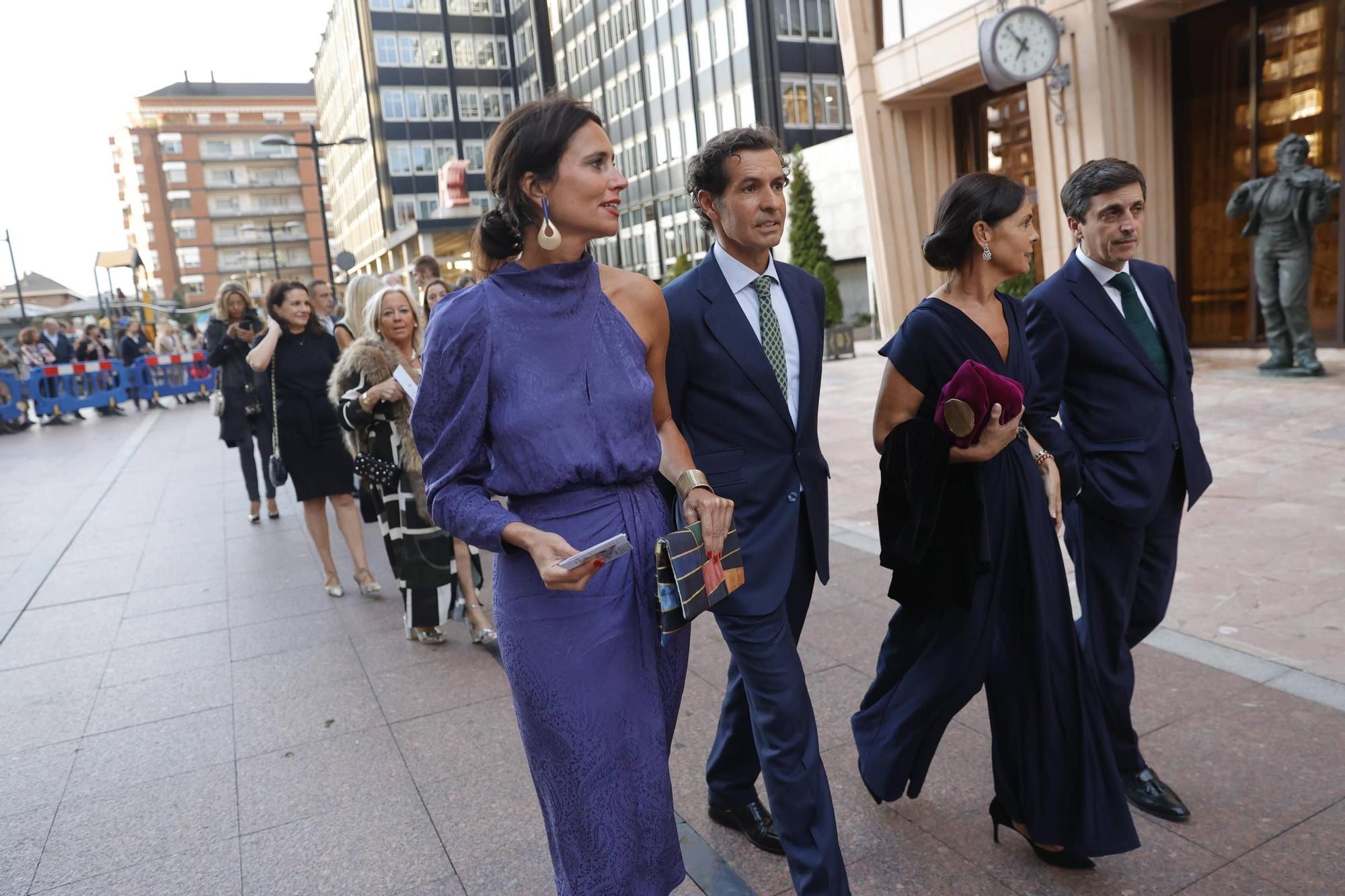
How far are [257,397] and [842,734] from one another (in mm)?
6068

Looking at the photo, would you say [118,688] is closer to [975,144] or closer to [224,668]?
[224,668]

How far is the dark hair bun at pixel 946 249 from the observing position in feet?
9.04

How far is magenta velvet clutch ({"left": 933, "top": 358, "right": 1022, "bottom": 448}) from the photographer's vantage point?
2434mm

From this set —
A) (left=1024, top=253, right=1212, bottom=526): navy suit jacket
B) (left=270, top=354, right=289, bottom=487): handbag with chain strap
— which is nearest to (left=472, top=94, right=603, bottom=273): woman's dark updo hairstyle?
(left=1024, top=253, right=1212, bottom=526): navy suit jacket

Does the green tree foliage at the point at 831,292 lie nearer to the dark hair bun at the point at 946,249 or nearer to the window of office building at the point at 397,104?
the dark hair bun at the point at 946,249

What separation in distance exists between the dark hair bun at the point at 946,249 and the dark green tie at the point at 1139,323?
0.58 metres

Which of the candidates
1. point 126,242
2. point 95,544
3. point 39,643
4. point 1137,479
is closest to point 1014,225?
point 1137,479

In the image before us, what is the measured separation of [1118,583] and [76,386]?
23802 mm

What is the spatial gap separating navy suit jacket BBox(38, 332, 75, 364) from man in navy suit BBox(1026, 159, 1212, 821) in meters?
24.0

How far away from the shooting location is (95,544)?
8.33 m

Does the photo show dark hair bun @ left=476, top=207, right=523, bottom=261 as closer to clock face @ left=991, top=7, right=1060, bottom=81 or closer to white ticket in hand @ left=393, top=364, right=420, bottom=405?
white ticket in hand @ left=393, top=364, right=420, bottom=405

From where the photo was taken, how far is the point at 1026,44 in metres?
12.1

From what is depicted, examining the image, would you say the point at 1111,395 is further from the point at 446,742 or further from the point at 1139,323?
the point at 446,742

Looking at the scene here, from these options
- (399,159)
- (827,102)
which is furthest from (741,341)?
(399,159)
